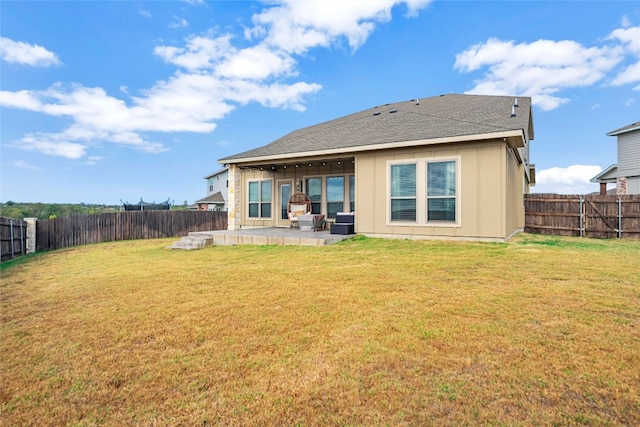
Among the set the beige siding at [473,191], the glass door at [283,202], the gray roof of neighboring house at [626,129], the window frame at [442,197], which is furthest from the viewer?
the gray roof of neighboring house at [626,129]

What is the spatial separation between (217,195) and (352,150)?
2569 centimetres

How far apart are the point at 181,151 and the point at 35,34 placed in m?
13.7

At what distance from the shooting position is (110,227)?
44.5ft

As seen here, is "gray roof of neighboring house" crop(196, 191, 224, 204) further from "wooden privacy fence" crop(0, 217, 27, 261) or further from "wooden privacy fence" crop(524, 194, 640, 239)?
"wooden privacy fence" crop(524, 194, 640, 239)

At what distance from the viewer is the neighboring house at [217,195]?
101ft

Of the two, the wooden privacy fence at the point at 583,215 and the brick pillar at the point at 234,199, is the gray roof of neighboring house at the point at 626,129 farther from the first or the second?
the brick pillar at the point at 234,199

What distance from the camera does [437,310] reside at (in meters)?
3.16

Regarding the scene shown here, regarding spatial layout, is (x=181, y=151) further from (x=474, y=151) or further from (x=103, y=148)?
(x=474, y=151)

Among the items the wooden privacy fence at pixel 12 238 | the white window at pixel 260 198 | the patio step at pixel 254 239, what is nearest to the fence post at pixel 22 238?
the wooden privacy fence at pixel 12 238

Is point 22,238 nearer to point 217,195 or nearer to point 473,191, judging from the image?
point 473,191

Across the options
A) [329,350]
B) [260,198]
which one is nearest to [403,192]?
[260,198]

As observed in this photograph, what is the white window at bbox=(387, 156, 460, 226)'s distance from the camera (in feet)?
26.1

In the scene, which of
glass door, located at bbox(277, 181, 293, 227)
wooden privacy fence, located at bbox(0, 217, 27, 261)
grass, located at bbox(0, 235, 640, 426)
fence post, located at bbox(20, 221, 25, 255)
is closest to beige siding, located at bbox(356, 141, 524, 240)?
grass, located at bbox(0, 235, 640, 426)

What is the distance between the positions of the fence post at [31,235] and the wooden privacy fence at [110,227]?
0.23 metres
